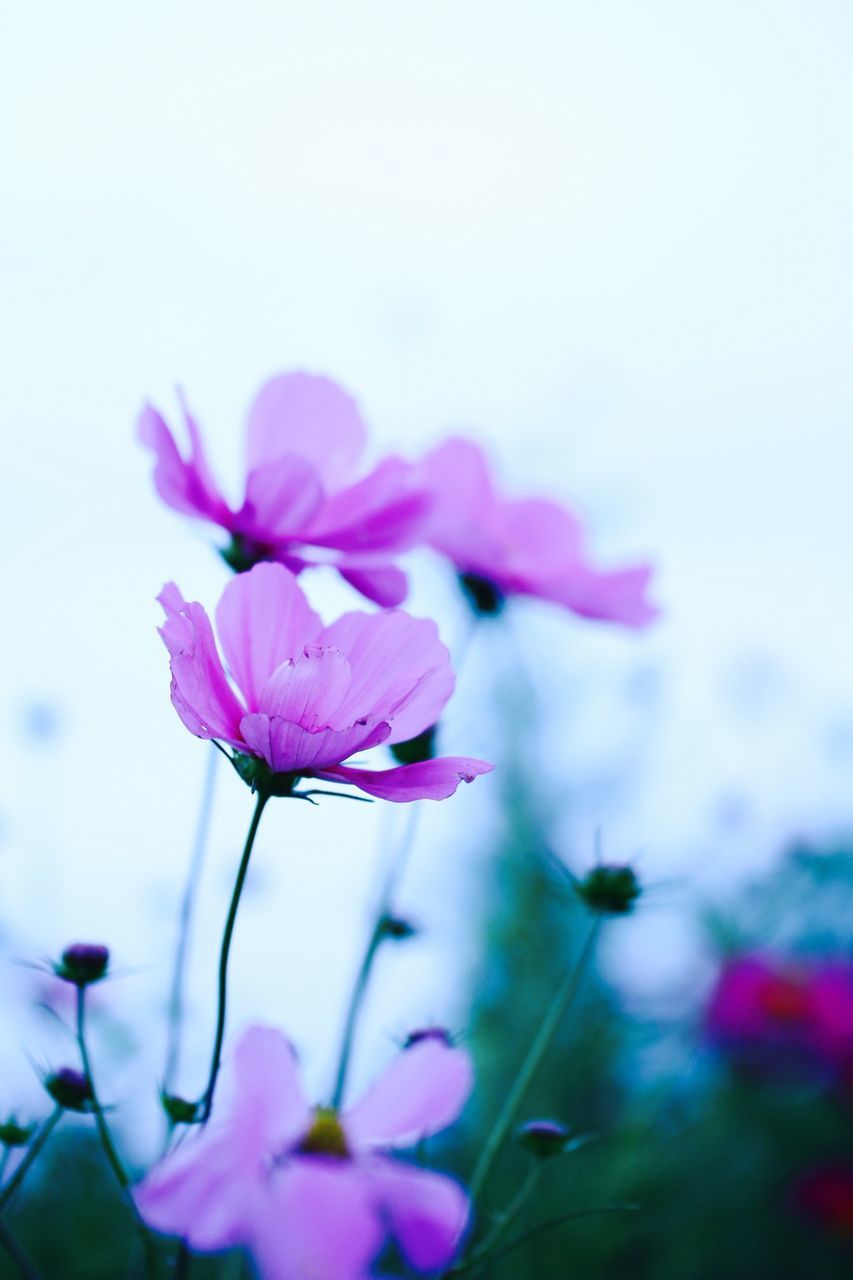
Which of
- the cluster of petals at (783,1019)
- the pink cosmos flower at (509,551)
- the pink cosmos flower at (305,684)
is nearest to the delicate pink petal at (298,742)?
the pink cosmos flower at (305,684)

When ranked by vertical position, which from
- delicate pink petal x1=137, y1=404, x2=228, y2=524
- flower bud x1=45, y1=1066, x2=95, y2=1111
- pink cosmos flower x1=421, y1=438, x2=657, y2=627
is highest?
delicate pink petal x1=137, y1=404, x2=228, y2=524

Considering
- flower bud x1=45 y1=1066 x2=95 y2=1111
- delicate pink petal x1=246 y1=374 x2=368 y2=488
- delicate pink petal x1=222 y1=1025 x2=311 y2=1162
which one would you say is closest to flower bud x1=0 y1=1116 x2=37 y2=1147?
flower bud x1=45 y1=1066 x2=95 y2=1111

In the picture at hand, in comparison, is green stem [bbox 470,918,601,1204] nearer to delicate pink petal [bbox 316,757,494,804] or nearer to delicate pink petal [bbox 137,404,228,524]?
delicate pink petal [bbox 316,757,494,804]

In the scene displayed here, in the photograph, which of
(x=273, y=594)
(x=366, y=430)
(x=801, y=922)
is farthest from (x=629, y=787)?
(x=273, y=594)

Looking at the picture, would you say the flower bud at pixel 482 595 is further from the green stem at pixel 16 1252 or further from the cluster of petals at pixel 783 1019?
the cluster of petals at pixel 783 1019

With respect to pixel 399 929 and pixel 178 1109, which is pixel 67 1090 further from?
pixel 399 929

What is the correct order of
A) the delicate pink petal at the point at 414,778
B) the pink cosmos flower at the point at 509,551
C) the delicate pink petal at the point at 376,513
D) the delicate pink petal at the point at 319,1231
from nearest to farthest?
the delicate pink petal at the point at 319,1231, the delicate pink petal at the point at 414,778, the delicate pink petal at the point at 376,513, the pink cosmos flower at the point at 509,551
